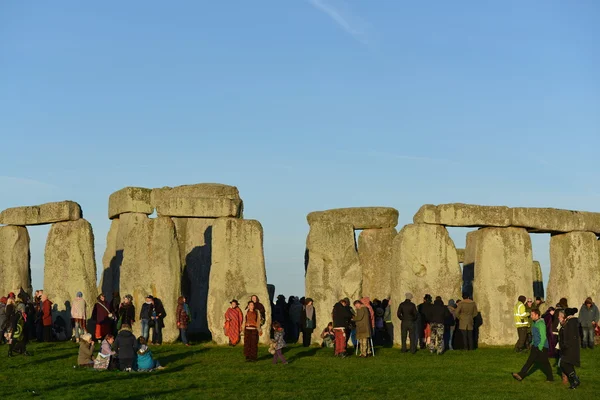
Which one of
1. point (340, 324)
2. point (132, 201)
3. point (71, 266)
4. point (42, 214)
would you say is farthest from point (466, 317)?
point (42, 214)

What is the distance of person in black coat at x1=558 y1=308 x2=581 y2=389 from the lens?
20.0 m

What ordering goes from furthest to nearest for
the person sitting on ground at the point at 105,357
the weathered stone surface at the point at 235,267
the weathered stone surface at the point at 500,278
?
1. the weathered stone surface at the point at 500,278
2. the weathered stone surface at the point at 235,267
3. the person sitting on ground at the point at 105,357

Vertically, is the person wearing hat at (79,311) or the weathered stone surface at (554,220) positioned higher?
the weathered stone surface at (554,220)

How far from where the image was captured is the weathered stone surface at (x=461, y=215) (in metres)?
29.5

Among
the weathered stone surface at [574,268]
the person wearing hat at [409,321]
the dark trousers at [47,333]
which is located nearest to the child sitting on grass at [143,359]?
the person wearing hat at [409,321]

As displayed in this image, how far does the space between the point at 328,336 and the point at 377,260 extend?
7417mm

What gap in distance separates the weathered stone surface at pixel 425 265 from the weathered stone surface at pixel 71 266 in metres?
8.85

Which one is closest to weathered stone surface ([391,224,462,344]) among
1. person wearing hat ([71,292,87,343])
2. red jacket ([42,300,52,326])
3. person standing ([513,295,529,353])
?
person standing ([513,295,529,353])

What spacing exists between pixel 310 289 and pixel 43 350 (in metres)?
7.15

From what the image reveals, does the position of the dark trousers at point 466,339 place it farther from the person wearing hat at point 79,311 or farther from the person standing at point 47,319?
the person standing at point 47,319

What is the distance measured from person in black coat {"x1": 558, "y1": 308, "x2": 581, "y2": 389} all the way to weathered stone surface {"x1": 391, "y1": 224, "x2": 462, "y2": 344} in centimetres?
899

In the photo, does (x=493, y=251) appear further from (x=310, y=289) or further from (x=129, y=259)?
(x=129, y=259)

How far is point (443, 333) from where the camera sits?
2605 cm

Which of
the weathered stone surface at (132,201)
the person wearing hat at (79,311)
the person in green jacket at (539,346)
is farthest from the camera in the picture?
the weathered stone surface at (132,201)
